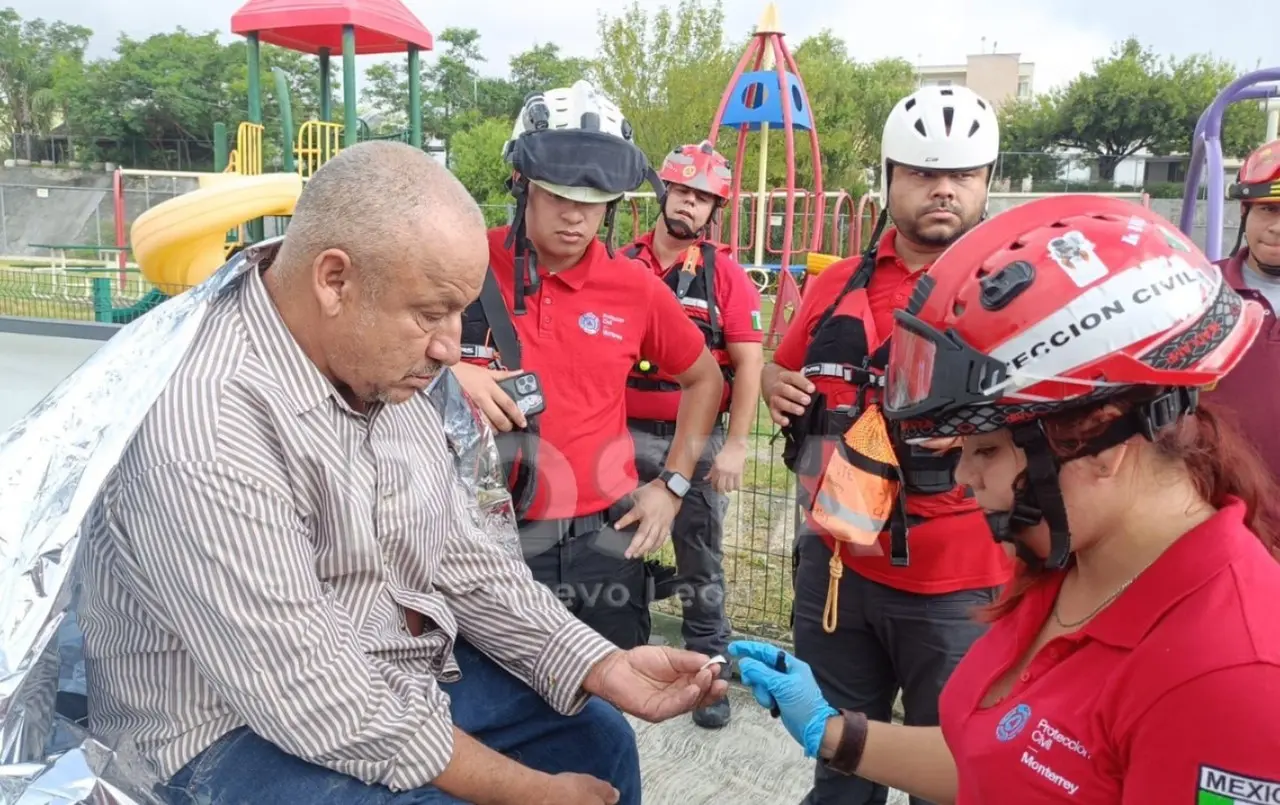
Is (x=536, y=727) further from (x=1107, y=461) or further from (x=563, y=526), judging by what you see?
(x=1107, y=461)

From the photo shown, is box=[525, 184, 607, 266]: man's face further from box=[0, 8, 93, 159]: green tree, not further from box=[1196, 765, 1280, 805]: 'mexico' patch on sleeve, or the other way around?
box=[0, 8, 93, 159]: green tree

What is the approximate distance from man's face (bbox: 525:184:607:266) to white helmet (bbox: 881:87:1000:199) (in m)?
0.91

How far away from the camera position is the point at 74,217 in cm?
4281

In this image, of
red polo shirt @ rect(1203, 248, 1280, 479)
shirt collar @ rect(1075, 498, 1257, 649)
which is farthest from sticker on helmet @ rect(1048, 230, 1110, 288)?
red polo shirt @ rect(1203, 248, 1280, 479)

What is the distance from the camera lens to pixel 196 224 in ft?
22.0

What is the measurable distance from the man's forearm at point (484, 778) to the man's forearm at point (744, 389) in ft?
7.03

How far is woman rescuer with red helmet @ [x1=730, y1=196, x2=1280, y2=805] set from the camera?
125 centimetres

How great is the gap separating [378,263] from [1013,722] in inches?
49.5

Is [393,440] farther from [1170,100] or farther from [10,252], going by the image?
[1170,100]

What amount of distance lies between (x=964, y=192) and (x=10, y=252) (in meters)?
45.6

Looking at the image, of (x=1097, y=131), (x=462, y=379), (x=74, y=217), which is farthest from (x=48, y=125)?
(x=462, y=379)

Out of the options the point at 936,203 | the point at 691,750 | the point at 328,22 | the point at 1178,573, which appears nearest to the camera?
the point at 1178,573

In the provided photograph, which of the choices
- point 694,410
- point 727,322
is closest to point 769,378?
point 694,410

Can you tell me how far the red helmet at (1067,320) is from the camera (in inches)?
53.1
